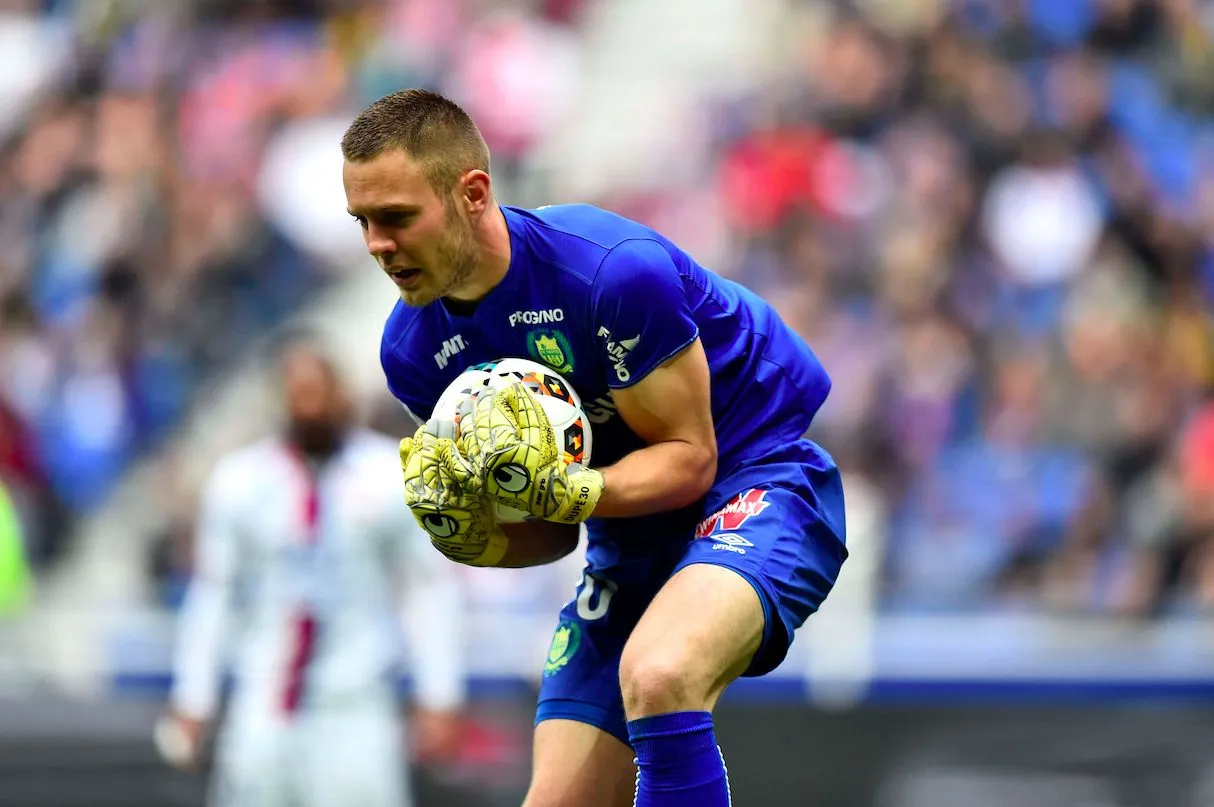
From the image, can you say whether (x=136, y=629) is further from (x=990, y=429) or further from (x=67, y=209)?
(x=990, y=429)

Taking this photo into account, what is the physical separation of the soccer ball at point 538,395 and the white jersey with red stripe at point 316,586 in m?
3.17

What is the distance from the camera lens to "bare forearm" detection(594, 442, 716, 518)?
15.0 feet

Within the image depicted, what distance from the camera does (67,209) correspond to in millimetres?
12266

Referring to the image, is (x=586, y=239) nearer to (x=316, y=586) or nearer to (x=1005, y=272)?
(x=316, y=586)

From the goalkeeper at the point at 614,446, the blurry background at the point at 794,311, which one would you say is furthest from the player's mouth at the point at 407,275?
the blurry background at the point at 794,311

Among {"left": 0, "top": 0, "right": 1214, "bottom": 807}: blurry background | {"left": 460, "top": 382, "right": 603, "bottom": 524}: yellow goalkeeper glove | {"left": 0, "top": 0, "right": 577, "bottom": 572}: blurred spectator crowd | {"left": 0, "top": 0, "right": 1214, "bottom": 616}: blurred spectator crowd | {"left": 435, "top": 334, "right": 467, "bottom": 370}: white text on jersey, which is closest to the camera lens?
{"left": 460, "top": 382, "right": 603, "bottom": 524}: yellow goalkeeper glove

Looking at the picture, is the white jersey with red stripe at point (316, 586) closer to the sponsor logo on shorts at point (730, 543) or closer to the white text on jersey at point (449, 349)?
the white text on jersey at point (449, 349)

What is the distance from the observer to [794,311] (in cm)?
1112

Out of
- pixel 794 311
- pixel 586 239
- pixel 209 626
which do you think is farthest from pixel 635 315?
pixel 794 311

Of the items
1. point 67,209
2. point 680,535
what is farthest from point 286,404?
point 67,209

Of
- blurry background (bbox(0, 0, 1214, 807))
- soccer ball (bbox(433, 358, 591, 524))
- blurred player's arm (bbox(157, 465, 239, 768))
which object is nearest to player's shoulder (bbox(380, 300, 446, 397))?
soccer ball (bbox(433, 358, 591, 524))

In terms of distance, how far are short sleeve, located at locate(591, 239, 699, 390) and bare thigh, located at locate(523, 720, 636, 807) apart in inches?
40.9

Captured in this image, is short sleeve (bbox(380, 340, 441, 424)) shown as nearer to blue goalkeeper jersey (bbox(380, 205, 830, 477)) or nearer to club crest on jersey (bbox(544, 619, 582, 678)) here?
blue goalkeeper jersey (bbox(380, 205, 830, 477))

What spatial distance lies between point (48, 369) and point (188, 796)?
353 cm
